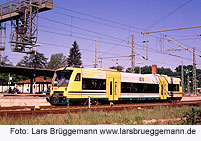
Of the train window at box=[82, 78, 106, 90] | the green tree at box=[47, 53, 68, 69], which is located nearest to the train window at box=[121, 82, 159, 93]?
the train window at box=[82, 78, 106, 90]

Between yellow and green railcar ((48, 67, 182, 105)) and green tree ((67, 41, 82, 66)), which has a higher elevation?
green tree ((67, 41, 82, 66))

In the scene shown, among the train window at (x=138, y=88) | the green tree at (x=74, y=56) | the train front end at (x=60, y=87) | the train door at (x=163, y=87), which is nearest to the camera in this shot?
the train front end at (x=60, y=87)

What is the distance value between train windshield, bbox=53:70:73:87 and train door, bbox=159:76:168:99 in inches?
556

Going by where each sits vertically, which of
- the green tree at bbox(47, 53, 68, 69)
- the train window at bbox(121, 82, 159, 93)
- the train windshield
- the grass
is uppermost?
the green tree at bbox(47, 53, 68, 69)

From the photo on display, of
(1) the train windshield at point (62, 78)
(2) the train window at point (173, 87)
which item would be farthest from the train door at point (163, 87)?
(1) the train windshield at point (62, 78)

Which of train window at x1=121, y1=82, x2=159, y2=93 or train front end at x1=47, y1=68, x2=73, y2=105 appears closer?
train front end at x1=47, y1=68, x2=73, y2=105

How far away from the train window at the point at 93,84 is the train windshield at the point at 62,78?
131cm

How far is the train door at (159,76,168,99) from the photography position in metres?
32.4

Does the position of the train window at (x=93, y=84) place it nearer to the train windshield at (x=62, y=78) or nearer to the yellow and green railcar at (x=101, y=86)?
the yellow and green railcar at (x=101, y=86)

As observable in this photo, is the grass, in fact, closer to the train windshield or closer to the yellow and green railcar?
the yellow and green railcar

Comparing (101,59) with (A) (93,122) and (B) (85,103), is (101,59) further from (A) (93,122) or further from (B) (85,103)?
(A) (93,122)

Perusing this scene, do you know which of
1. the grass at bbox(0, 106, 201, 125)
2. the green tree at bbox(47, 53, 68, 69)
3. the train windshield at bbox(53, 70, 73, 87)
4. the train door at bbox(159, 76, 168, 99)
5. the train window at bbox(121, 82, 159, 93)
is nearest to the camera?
the grass at bbox(0, 106, 201, 125)

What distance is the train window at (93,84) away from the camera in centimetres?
2239

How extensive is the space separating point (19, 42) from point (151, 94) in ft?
51.1
